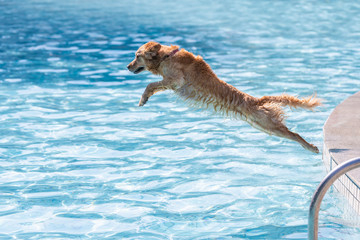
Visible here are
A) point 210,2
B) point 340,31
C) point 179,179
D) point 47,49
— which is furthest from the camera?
point 210,2

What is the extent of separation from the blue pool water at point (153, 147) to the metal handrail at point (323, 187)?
1549mm

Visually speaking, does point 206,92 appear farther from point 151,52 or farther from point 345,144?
point 345,144

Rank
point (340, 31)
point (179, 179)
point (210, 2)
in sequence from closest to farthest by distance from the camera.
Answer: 1. point (179, 179)
2. point (340, 31)
3. point (210, 2)

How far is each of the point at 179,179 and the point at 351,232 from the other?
2083 mm

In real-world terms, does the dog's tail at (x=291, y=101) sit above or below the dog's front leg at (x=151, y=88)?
below

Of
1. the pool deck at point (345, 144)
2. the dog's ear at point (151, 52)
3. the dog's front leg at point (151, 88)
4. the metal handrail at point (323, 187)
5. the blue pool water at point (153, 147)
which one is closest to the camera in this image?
the metal handrail at point (323, 187)

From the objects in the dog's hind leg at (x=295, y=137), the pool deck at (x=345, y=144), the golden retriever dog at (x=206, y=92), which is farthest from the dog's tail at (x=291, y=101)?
the pool deck at (x=345, y=144)

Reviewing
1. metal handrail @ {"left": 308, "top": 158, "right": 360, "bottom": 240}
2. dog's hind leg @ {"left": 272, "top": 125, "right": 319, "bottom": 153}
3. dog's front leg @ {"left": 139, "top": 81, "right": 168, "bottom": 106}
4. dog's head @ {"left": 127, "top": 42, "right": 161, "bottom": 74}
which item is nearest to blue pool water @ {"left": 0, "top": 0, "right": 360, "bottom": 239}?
dog's hind leg @ {"left": 272, "top": 125, "right": 319, "bottom": 153}

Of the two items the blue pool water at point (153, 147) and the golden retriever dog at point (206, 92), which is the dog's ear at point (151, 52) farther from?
the blue pool water at point (153, 147)

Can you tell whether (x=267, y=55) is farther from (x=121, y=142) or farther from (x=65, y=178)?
(x=65, y=178)

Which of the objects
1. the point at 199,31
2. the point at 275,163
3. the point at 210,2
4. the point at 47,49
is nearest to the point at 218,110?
the point at 275,163

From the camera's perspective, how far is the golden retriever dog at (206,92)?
538cm

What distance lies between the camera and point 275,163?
6.56 meters

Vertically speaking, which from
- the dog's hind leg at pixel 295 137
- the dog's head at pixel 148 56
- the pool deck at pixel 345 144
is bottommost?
the pool deck at pixel 345 144
